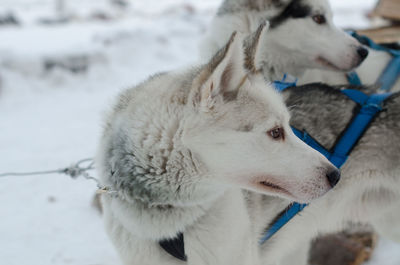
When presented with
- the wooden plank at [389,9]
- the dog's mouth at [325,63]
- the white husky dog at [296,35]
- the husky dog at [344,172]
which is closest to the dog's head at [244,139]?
the husky dog at [344,172]

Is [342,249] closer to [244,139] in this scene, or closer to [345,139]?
[345,139]

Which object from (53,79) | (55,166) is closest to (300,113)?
(55,166)

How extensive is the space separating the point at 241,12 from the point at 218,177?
5.47 feet

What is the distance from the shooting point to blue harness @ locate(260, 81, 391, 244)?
6.82ft

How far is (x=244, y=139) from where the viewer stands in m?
1.50

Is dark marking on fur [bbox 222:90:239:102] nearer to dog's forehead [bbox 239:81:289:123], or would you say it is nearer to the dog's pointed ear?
dog's forehead [bbox 239:81:289:123]

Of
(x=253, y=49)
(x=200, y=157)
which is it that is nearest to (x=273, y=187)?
(x=200, y=157)

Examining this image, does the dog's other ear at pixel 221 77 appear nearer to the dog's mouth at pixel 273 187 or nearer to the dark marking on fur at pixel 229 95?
the dark marking on fur at pixel 229 95

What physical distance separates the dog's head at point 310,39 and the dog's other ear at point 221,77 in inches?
53.1

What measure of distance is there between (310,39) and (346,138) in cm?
99

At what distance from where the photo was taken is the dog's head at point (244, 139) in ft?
4.87

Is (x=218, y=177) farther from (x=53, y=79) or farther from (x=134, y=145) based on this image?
(x=53, y=79)

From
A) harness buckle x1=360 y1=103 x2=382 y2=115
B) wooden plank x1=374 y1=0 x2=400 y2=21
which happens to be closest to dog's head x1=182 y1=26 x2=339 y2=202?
harness buckle x1=360 y1=103 x2=382 y2=115

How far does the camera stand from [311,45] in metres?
2.80
